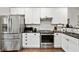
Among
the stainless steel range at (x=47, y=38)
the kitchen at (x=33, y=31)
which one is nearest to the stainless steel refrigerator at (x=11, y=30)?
the kitchen at (x=33, y=31)

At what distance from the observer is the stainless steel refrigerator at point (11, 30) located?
35.1 inches

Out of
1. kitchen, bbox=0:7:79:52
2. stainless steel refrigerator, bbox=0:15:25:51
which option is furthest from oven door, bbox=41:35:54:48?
stainless steel refrigerator, bbox=0:15:25:51

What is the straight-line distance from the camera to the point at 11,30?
3.15 feet

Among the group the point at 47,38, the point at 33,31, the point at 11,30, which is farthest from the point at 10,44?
the point at 47,38

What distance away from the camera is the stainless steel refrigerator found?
2.93 feet

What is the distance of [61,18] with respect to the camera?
102 centimetres

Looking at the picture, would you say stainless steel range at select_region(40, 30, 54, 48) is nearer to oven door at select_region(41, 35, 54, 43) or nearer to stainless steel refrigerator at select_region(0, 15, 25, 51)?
oven door at select_region(41, 35, 54, 43)

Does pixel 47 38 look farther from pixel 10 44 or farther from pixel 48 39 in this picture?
pixel 10 44

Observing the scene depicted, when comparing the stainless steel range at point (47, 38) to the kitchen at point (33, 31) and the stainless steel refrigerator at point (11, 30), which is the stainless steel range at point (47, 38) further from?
the stainless steel refrigerator at point (11, 30)
